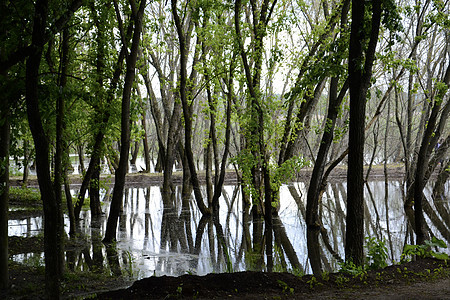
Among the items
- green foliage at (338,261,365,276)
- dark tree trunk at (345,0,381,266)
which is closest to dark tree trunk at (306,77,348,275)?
dark tree trunk at (345,0,381,266)

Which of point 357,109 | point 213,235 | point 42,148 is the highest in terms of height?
point 357,109

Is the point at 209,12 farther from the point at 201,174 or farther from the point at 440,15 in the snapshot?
the point at 201,174

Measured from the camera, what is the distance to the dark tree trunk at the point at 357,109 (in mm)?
6918

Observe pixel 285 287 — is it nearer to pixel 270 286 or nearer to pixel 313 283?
pixel 270 286

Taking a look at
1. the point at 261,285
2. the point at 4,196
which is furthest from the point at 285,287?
the point at 4,196

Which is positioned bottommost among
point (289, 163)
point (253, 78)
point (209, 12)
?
point (289, 163)

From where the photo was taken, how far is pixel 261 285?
5723 millimetres

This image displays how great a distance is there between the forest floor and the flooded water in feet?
2.06

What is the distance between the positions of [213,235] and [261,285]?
20.9 ft

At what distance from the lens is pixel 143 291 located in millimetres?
5418

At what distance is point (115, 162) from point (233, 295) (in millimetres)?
14599

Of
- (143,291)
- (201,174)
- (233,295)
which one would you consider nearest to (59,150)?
(143,291)

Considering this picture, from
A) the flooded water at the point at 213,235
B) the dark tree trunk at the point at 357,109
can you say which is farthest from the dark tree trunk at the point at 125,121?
the dark tree trunk at the point at 357,109

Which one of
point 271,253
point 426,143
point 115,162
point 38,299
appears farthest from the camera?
point 115,162
